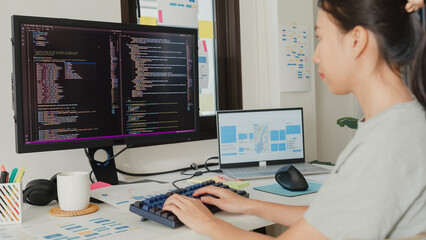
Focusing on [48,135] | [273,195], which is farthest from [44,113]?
[273,195]

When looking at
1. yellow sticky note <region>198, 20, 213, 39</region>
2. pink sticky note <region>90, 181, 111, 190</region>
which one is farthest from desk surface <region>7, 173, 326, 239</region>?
yellow sticky note <region>198, 20, 213, 39</region>

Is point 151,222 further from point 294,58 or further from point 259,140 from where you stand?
point 294,58

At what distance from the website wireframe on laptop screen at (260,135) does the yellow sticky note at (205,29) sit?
47 centimetres

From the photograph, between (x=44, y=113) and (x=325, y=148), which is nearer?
(x=44, y=113)

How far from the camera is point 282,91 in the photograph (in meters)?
1.98

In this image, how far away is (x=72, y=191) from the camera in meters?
1.06

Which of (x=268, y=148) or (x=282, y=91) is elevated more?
(x=282, y=91)

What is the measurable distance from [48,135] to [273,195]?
68cm

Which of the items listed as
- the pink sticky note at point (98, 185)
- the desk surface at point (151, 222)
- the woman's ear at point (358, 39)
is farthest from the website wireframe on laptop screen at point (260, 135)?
the woman's ear at point (358, 39)

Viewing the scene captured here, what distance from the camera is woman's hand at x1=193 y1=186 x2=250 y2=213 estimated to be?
1.02 metres

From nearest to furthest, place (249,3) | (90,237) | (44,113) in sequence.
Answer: (90,237), (44,113), (249,3)

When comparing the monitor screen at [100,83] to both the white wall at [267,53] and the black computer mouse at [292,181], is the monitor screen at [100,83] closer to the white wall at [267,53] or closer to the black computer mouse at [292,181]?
the black computer mouse at [292,181]

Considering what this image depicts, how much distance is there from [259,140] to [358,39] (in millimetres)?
972

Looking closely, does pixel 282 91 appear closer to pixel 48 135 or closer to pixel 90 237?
pixel 48 135
